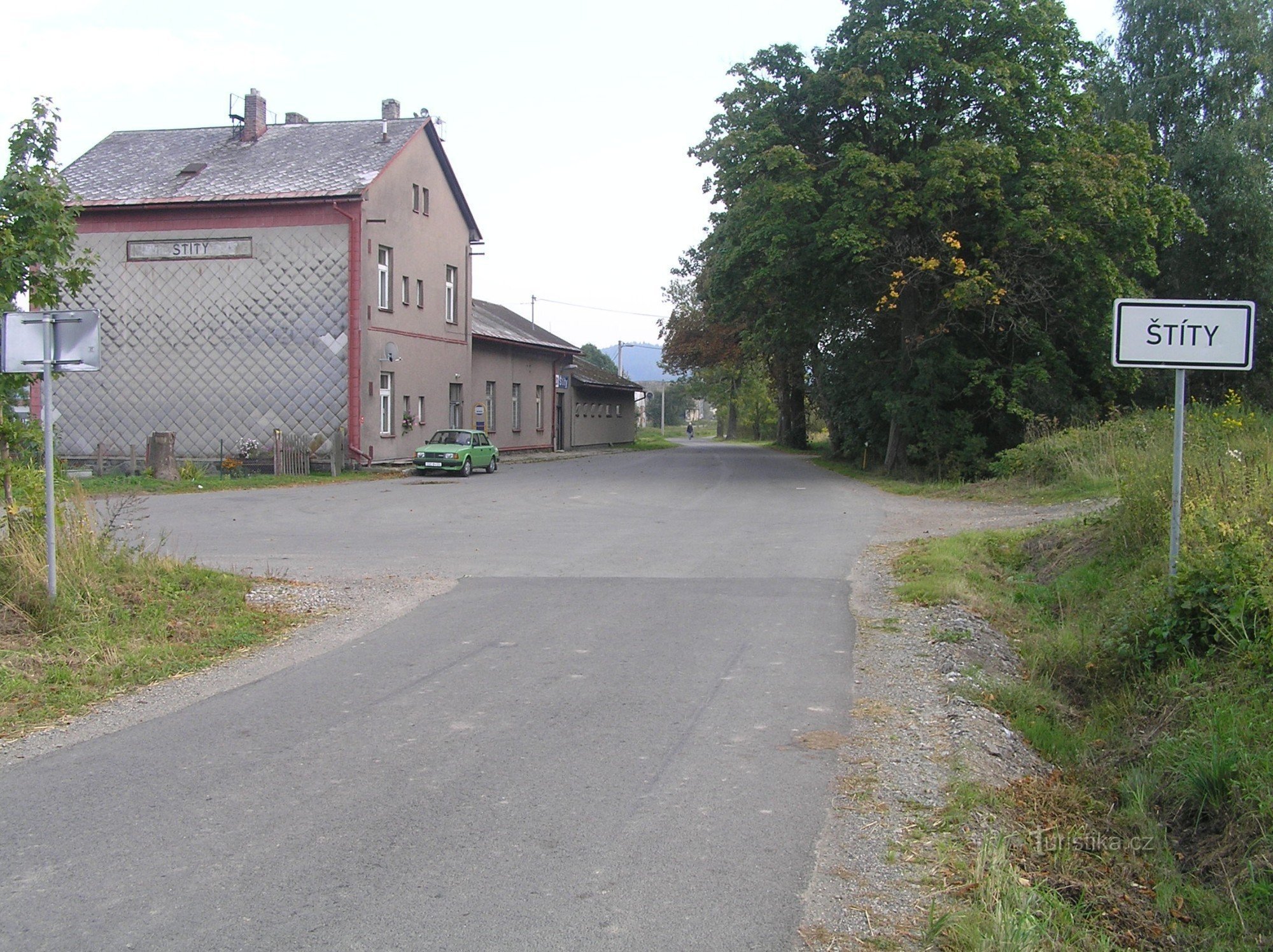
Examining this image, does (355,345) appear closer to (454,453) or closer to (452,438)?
(452,438)

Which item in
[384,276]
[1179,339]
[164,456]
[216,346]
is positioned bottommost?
[164,456]

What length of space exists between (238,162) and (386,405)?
8862 millimetres

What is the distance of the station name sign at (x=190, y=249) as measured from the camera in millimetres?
31953

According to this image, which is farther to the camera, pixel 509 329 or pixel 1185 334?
pixel 509 329

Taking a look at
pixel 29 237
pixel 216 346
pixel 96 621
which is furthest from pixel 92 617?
pixel 216 346

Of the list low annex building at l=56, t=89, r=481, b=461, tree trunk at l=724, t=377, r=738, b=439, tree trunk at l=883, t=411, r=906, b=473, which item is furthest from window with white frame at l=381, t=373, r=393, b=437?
tree trunk at l=724, t=377, r=738, b=439

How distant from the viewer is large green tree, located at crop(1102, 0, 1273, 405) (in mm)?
34938

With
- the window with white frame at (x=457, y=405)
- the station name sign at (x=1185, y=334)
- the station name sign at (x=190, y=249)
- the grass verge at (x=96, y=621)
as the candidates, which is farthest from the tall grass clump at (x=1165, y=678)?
the window with white frame at (x=457, y=405)

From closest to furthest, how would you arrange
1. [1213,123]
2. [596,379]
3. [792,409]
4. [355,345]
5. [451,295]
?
[355,345] < [1213,123] < [451,295] < [596,379] < [792,409]

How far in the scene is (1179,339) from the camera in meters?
7.77

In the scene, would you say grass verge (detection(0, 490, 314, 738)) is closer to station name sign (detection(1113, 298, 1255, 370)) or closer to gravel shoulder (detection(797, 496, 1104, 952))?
gravel shoulder (detection(797, 496, 1104, 952))

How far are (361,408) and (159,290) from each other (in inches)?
292

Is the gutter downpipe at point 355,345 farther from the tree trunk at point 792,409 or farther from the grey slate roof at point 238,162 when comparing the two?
the tree trunk at point 792,409

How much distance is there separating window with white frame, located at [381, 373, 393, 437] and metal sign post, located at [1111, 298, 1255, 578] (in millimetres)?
27560
